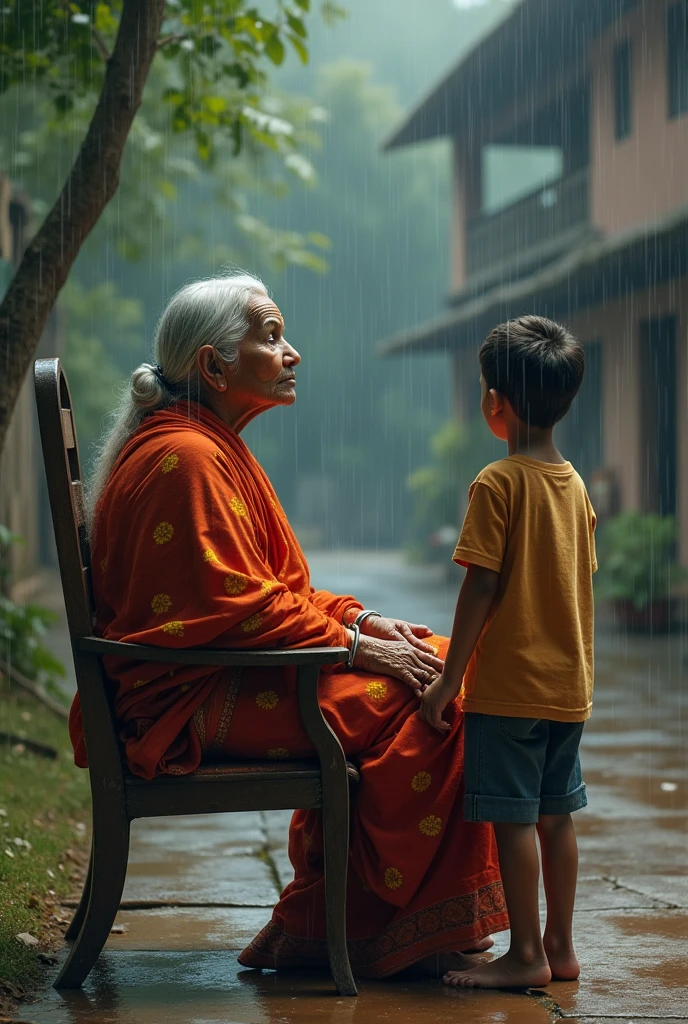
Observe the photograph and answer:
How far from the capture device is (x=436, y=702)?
3.12 m

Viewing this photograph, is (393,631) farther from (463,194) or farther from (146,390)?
(463,194)

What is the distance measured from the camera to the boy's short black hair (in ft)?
10.3

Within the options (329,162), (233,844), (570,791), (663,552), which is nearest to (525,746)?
(570,791)

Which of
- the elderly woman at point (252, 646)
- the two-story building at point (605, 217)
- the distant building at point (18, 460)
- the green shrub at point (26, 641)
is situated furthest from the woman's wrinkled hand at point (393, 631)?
the two-story building at point (605, 217)

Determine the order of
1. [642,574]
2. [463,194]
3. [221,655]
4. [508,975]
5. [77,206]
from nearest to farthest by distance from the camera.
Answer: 1. [221,655]
2. [508,975]
3. [77,206]
4. [642,574]
5. [463,194]

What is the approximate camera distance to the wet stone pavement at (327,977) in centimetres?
290

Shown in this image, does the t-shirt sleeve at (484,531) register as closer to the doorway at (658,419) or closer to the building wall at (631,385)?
the building wall at (631,385)

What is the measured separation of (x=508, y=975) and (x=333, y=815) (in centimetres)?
54

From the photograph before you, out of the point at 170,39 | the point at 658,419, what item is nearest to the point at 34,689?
the point at 170,39

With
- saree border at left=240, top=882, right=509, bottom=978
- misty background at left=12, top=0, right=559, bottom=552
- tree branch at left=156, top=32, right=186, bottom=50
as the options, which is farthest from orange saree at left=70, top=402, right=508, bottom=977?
misty background at left=12, top=0, right=559, bottom=552

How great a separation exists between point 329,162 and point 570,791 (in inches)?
1779

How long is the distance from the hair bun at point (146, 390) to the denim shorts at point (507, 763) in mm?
1085

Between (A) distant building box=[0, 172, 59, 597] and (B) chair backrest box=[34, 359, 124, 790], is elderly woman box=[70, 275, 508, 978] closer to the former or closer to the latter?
(B) chair backrest box=[34, 359, 124, 790]

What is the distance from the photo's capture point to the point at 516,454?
3174 mm
